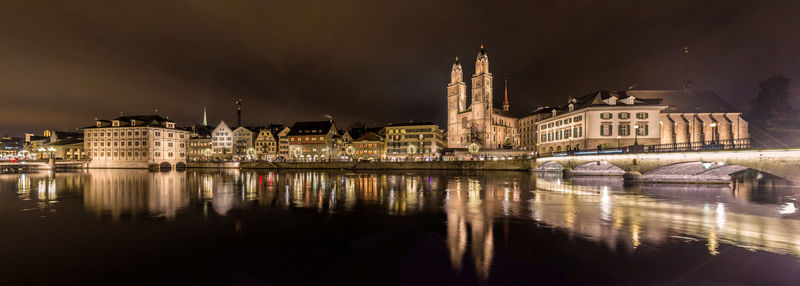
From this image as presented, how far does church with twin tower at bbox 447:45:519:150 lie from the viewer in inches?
4350

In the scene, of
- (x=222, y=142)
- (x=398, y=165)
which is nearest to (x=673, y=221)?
(x=398, y=165)

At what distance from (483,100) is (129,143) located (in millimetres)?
113290

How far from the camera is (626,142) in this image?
2462 inches

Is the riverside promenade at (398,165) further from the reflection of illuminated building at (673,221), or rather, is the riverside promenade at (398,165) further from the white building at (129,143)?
the reflection of illuminated building at (673,221)

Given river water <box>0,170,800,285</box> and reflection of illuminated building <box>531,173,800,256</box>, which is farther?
reflection of illuminated building <box>531,173,800,256</box>

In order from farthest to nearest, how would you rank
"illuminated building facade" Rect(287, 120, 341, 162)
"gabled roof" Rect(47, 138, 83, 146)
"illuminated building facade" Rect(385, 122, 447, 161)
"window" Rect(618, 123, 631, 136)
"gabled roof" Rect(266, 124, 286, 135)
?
"gabled roof" Rect(266, 124, 286, 135)
"gabled roof" Rect(47, 138, 83, 146)
"illuminated building facade" Rect(287, 120, 341, 162)
"illuminated building facade" Rect(385, 122, 447, 161)
"window" Rect(618, 123, 631, 136)

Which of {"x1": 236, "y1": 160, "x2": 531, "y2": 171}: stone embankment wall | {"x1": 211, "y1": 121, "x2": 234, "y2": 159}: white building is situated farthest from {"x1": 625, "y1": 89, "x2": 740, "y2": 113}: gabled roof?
{"x1": 211, "y1": 121, "x2": 234, "y2": 159}: white building

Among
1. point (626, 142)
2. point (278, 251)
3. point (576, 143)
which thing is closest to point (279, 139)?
point (576, 143)

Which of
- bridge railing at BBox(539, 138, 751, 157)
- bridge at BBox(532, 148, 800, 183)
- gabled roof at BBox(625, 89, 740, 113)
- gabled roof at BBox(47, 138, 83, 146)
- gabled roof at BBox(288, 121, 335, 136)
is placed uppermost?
gabled roof at BBox(625, 89, 740, 113)

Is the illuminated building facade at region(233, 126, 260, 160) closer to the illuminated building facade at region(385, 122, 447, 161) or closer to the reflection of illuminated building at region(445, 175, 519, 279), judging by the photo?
the illuminated building facade at region(385, 122, 447, 161)

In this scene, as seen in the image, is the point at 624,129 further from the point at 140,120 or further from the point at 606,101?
the point at 140,120

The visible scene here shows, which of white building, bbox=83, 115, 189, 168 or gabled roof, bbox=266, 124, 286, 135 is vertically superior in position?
gabled roof, bbox=266, 124, 286, 135

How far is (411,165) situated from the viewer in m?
79.2

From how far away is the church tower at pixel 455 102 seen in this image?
402 ft
